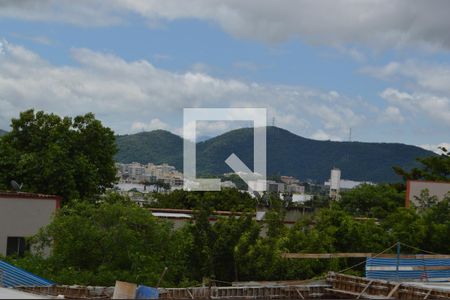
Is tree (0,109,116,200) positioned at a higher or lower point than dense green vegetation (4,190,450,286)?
higher

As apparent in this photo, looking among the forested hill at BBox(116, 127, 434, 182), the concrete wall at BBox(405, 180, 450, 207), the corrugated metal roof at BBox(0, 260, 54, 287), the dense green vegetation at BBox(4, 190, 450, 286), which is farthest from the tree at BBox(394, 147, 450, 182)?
the forested hill at BBox(116, 127, 434, 182)

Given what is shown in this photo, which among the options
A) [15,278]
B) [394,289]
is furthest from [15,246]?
[394,289]

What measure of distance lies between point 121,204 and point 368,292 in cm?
855

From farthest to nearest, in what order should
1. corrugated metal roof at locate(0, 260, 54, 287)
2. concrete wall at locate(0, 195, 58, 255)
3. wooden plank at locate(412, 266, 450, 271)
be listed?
concrete wall at locate(0, 195, 58, 255), wooden plank at locate(412, 266, 450, 271), corrugated metal roof at locate(0, 260, 54, 287)

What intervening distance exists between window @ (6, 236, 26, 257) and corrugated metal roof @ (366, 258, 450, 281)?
1266 cm

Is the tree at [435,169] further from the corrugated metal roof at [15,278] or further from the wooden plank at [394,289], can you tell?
the corrugated metal roof at [15,278]

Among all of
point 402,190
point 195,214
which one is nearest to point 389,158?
point 402,190

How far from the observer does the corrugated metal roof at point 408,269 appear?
21891 millimetres

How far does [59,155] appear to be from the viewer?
39438 mm

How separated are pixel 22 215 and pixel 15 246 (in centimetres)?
117

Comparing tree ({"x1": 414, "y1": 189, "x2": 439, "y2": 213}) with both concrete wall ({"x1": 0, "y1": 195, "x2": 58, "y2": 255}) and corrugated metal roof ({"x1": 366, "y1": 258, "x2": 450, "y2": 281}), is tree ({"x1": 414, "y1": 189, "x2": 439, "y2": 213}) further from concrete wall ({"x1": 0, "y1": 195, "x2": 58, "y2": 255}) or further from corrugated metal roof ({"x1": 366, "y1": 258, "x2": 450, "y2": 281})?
concrete wall ({"x1": 0, "y1": 195, "x2": 58, "y2": 255})

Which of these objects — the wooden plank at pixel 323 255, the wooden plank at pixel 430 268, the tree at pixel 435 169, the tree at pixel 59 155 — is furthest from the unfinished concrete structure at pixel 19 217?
the tree at pixel 435 169

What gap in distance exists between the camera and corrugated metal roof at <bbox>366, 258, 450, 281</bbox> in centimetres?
2189

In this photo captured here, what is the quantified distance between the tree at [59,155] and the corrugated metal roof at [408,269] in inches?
812
